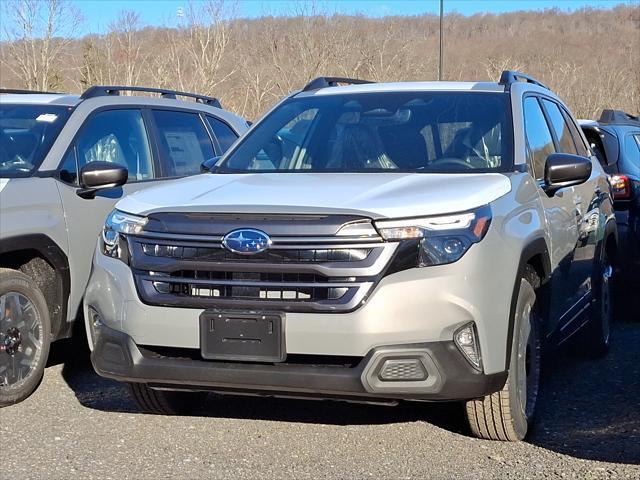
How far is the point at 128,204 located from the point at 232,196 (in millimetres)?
523

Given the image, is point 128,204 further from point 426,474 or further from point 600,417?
point 600,417

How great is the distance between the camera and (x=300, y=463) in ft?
13.9

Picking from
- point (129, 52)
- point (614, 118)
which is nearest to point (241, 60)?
point (129, 52)

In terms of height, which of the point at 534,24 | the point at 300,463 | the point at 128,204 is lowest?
the point at 534,24

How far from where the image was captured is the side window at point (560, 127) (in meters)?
5.86

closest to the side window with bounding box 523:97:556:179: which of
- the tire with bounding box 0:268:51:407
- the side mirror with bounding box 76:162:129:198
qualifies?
the side mirror with bounding box 76:162:129:198

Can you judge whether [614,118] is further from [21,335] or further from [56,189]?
[21,335]

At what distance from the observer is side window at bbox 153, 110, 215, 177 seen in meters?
6.73

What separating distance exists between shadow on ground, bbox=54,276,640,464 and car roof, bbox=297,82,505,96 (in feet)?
5.92

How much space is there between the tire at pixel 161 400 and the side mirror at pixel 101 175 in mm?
1312

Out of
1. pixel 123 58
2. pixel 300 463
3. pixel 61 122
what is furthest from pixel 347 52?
pixel 300 463

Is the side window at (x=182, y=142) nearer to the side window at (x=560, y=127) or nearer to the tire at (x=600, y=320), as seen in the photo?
the side window at (x=560, y=127)

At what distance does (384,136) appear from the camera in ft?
16.9

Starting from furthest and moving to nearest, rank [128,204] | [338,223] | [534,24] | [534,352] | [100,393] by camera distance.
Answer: [534,24], [100,393], [534,352], [128,204], [338,223]
